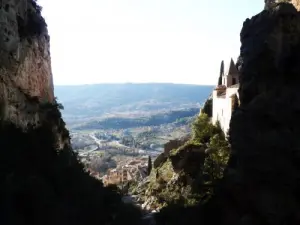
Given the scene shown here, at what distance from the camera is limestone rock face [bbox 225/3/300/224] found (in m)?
22.3

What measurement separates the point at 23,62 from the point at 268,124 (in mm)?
16931

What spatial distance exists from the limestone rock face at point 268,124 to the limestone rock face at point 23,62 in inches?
547

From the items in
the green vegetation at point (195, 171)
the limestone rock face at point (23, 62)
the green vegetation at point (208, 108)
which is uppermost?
the limestone rock face at point (23, 62)

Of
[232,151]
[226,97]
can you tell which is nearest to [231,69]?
[226,97]

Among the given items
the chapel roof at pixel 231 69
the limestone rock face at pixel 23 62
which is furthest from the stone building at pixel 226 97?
the limestone rock face at pixel 23 62

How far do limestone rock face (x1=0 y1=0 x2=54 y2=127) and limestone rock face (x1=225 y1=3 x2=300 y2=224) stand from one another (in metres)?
13.9

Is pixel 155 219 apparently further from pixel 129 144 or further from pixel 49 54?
pixel 129 144

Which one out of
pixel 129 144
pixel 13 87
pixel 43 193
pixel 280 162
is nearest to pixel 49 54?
pixel 13 87

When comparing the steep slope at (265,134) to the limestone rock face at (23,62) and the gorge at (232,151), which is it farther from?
the limestone rock face at (23,62)

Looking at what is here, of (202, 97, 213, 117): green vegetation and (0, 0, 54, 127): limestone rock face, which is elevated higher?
(0, 0, 54, 127): limestone rock face

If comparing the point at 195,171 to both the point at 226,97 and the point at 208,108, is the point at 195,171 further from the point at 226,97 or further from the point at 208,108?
the point at 208,108

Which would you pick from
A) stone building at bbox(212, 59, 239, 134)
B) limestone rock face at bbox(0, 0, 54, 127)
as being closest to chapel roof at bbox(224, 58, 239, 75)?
stone building at bbox(212, 59, 239, 134)

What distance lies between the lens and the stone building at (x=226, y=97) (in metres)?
38.5

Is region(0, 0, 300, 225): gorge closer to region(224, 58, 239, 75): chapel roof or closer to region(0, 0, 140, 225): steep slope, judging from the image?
region(0, 0, 140, 225): steep slope
